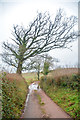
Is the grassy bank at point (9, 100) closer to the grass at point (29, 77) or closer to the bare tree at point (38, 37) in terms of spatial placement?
the bare tree at point (38, 37)

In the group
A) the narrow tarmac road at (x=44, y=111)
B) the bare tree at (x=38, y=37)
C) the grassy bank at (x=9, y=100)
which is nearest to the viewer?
the grassy bank at (x=9, y=100)

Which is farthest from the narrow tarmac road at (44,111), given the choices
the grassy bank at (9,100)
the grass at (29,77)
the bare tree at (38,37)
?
the grass at (29,77)

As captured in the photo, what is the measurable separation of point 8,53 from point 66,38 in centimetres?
585

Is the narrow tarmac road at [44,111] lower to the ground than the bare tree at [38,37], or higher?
lower

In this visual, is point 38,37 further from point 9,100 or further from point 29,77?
point 29,77

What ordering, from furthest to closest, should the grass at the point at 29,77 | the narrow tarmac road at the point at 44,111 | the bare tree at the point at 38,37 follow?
the grass at the point at 29,77, the bare tree at the point at 38,37, the narrow tarmac road at the point at 44,111

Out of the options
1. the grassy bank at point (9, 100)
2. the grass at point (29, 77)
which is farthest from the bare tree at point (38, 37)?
the grassy bank at point (9, 100)

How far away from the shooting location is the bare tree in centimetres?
770

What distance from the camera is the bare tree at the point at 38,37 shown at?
7703mm

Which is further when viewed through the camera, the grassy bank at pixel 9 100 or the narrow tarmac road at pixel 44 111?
the narrow tarmac road at pixel 44 111

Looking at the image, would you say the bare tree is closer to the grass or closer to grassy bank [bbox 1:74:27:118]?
the grass

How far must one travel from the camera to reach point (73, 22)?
7492 mm

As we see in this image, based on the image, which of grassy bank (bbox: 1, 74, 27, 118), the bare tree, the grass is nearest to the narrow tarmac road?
grassy bank (bbox: 1, 74, 27, 118)

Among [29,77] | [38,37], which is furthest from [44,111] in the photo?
[29,77]
